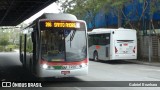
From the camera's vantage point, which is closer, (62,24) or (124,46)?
(62,24)

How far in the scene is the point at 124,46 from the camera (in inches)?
1169

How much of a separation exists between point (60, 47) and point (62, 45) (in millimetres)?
126

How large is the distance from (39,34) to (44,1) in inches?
340

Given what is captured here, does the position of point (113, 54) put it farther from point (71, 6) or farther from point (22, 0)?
point (71, 6)

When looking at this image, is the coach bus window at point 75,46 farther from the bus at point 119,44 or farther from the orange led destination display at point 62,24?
the bus at point 119,44

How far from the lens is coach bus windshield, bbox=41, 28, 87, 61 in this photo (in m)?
15.7

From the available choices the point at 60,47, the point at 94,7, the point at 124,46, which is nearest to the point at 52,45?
the point at 60,47

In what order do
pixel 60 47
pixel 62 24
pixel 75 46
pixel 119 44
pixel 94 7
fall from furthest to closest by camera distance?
pixel 94 7, pixel 119 44, pixel 62 24, pixel 75 46, pixel 60 47

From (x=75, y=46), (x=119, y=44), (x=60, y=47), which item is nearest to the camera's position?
(x=60, y=47)

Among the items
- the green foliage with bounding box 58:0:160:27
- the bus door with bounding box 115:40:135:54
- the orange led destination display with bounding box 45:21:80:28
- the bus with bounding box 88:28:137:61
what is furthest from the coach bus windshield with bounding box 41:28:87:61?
the green foliage with bounding box 58:0:160:27

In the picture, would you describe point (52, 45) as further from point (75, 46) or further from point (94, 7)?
point (94, 7)

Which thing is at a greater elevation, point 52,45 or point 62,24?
point 62,24

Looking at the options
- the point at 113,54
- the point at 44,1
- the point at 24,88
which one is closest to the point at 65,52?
the point at 24,88

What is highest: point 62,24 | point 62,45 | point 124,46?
point 62,24
